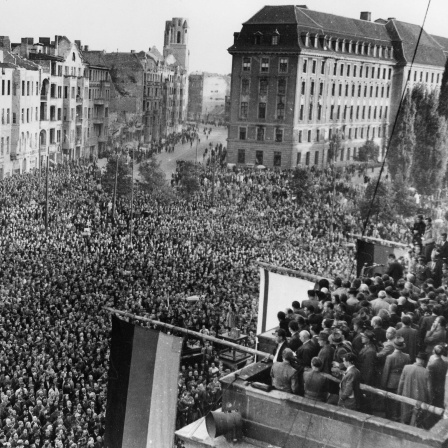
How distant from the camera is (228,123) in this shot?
4484cm

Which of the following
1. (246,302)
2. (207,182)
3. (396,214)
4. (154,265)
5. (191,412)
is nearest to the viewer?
(191,412)

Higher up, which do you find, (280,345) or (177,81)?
(177,81)

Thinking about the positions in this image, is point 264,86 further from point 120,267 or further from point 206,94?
point 120,267

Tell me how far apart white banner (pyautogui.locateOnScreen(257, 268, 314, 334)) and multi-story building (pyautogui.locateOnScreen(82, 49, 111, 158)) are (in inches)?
1278

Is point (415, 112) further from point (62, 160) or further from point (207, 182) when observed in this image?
point (62, 160)

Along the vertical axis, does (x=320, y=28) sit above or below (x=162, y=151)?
above

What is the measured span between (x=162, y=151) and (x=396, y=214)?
14580 mm

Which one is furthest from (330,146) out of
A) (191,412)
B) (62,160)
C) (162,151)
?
(191,412)

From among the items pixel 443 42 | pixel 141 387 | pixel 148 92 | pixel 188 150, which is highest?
pixel 443 42

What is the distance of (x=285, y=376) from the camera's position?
8.15m

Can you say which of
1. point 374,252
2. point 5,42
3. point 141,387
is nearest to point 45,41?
point 5,42

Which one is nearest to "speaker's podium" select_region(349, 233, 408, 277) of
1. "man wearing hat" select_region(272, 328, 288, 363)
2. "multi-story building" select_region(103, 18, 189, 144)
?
"man wearing hat" select_region(272, 328, 288, 363)

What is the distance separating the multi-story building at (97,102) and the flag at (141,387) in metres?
36.1

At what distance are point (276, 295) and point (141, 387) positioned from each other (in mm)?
4621
